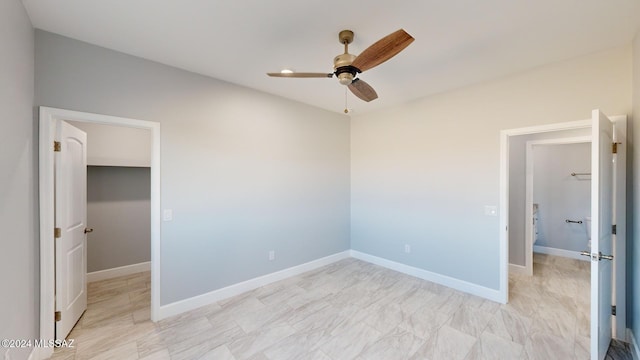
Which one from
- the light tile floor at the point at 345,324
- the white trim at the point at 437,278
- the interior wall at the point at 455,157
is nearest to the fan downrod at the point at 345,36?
the interior wall at the point at 455,157

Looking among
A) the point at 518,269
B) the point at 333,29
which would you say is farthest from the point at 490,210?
the point at 333,29

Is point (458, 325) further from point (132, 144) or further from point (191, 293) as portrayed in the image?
point (132, 144)

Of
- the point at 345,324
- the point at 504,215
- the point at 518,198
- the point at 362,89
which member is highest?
the point at 362,89

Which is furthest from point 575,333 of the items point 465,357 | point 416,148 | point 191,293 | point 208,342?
point 191,293

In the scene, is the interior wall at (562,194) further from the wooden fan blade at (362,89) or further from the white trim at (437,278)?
the wooden fan blade at (362,89)

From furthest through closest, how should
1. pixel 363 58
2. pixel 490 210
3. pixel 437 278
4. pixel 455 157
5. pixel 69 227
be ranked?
pixel 437 278 < pixel 455 157 < pixel 490 210 < pixel 69 227 < pixel 363 58

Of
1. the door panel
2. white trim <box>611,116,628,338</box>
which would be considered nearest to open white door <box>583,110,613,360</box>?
the door panel

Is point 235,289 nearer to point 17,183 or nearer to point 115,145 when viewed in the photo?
point 17,183

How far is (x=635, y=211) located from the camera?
2164 millimetres

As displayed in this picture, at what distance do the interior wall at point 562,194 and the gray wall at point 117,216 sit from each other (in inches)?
286

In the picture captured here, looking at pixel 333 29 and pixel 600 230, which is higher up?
pixel 333 29

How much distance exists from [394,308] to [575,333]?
1.69 metres

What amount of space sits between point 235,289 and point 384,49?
322 cm

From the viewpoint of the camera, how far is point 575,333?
2.47m
